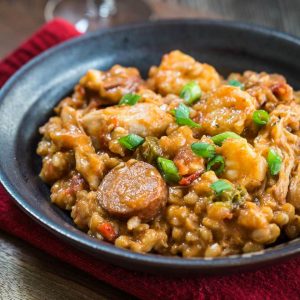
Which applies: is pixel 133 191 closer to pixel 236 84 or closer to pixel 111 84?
pixel 111 84

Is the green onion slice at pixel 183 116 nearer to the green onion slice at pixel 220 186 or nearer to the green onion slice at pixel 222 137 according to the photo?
the green onion slice at pixel 222 137

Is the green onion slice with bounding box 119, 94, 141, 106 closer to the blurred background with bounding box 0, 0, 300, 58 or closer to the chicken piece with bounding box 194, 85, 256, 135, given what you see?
the chicken piece with bounding box 194, 85, 256, 135

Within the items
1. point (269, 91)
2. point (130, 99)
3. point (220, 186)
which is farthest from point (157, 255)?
point (269, 91)

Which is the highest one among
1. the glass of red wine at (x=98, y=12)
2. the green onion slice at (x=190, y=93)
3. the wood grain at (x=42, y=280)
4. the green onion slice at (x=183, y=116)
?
the glass of red wine at (x=98, y=12)

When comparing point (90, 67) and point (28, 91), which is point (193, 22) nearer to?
point (90, 67)

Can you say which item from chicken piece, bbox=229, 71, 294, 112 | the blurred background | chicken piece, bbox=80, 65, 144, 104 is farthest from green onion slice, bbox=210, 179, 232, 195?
the blurred background

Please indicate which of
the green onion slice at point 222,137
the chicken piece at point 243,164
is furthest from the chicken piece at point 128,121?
the chicken piece at point 243,164
